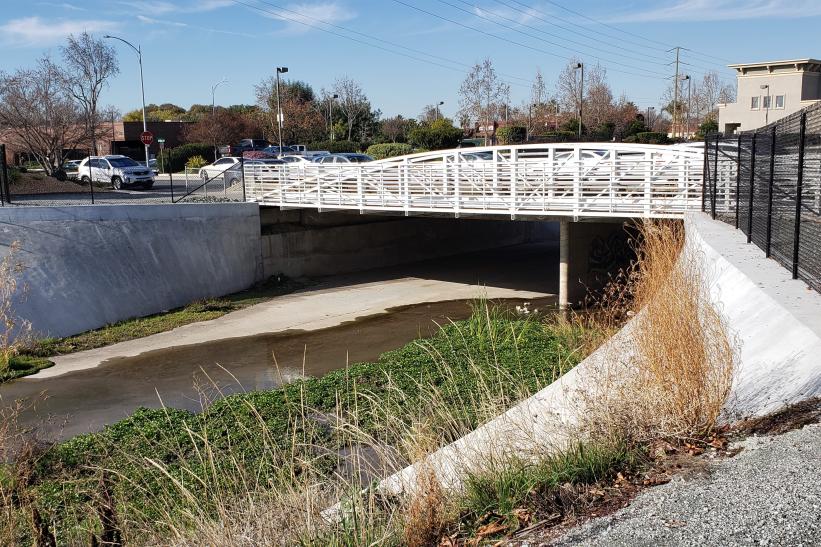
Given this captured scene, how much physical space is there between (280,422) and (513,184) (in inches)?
497

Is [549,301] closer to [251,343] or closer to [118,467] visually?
[251,343]

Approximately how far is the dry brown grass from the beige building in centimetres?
6425

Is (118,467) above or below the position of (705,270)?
below

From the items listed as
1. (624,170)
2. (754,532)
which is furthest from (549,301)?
(754,532)

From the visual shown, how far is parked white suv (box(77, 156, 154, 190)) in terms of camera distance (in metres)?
36.6

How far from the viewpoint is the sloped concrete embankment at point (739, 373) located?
6.20m

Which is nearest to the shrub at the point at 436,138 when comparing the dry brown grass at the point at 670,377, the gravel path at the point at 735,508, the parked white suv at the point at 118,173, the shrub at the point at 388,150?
the shrub at the point at 388,150

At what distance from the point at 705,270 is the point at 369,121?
226ft

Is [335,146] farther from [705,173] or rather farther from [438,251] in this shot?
[705,173]

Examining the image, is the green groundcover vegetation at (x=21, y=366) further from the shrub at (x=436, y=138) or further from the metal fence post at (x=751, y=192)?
the shrub at (x=436, y=138)

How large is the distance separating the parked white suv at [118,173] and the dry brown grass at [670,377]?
33.1m

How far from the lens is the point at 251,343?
19.9 meters

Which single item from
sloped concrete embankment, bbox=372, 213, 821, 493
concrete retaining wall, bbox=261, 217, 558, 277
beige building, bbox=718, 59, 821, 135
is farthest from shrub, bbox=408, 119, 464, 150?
sloped concrete embankment, bbox=372, 213, 821, 493

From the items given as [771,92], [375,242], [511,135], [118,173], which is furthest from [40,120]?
[771,92]
